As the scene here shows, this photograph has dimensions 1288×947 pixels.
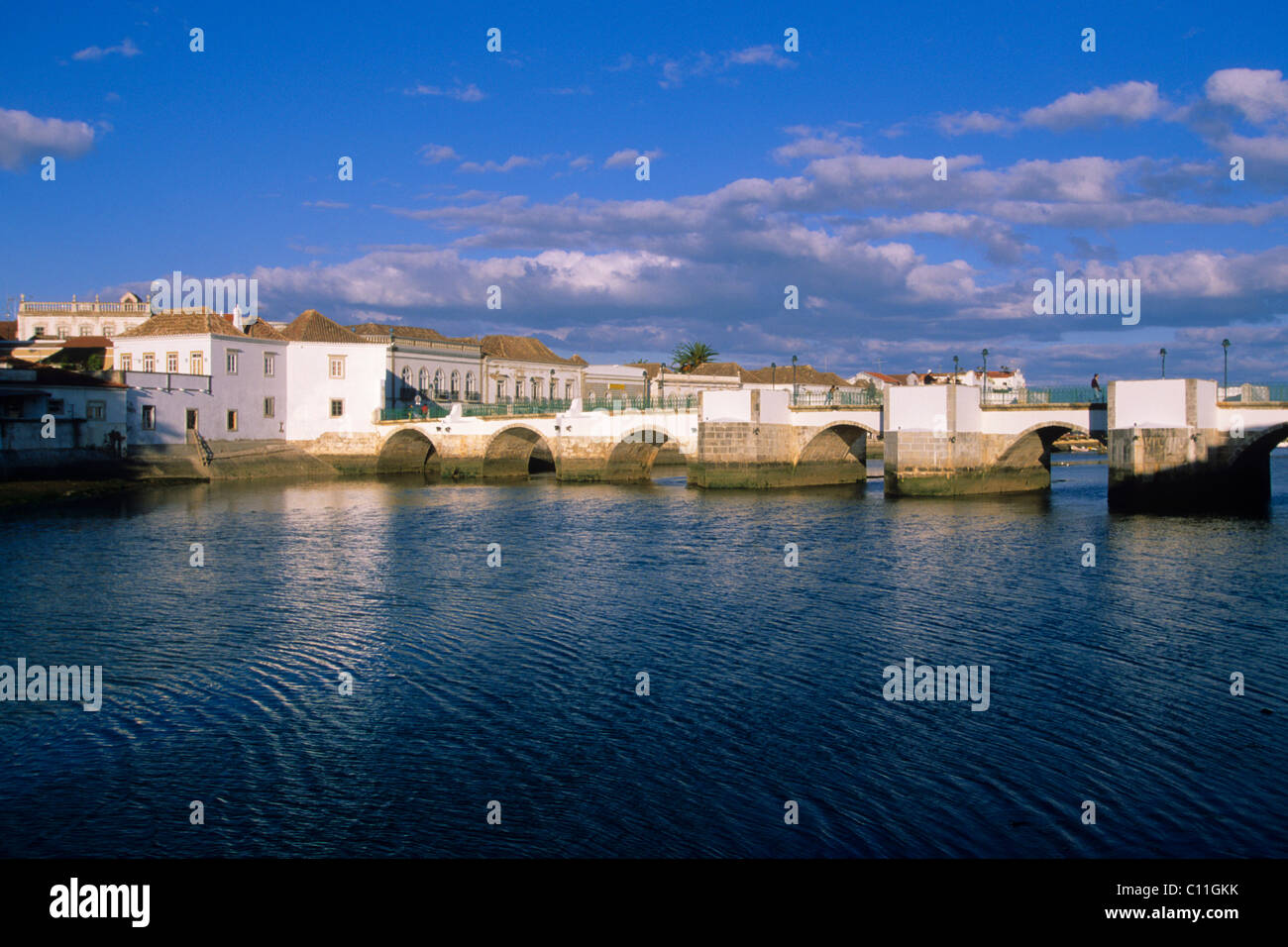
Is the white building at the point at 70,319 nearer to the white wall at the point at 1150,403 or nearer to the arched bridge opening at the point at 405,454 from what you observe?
the arched bridge opening at the point at 405,454

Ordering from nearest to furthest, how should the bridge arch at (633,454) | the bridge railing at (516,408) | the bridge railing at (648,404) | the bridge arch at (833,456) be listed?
the bridge arch at (833,456) < the bridge railing at (648,404) < the bridge arch at (633,454) < the bridge railing at (516,408)

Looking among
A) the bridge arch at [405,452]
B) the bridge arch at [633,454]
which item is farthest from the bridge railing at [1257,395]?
the bridge arch at [405,452]

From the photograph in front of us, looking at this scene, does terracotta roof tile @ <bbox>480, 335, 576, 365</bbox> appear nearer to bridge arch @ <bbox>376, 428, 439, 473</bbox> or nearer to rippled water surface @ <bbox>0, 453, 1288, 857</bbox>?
bridge arch @ <bbox>376, 428, 439, 473</bbox>

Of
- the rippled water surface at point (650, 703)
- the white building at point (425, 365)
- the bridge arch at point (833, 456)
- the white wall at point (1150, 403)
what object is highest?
the white building at point (425, 365)

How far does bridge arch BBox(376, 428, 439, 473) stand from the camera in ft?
224

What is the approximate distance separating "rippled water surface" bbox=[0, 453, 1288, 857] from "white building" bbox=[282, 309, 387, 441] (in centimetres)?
3887

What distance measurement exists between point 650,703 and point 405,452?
58.1 metres

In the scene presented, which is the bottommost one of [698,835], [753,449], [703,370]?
[698,835]

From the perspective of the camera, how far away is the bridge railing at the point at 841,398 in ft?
164

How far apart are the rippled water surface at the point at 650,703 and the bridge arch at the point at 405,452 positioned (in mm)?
37779
